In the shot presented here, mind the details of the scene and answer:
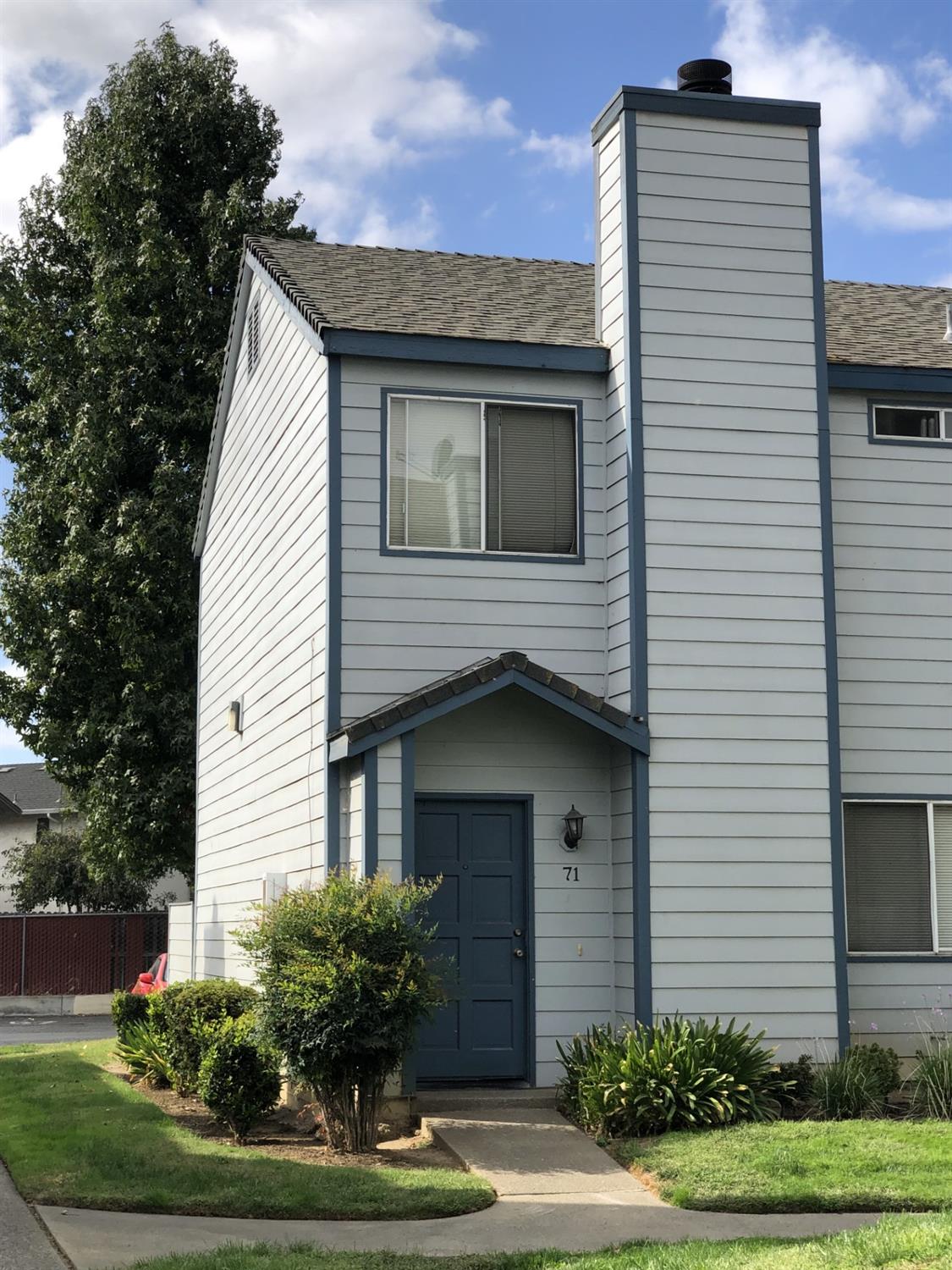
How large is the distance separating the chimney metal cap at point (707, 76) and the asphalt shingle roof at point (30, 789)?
33846 mm

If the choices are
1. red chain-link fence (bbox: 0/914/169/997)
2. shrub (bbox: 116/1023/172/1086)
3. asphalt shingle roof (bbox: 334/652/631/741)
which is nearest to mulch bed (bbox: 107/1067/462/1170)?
shrub (bbox: 116/1023/172/1086)

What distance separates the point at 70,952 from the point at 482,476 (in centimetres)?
2130

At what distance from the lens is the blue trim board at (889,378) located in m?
13.3

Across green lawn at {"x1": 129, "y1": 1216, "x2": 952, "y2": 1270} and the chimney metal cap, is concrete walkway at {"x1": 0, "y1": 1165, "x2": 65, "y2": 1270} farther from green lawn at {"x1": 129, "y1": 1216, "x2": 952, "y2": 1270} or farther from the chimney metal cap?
the chimney metal cap

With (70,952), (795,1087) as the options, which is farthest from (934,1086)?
(70,952)

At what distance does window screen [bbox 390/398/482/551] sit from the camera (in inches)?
489

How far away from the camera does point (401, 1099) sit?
10.8 metres

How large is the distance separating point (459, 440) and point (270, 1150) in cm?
597

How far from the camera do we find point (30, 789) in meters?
46.9

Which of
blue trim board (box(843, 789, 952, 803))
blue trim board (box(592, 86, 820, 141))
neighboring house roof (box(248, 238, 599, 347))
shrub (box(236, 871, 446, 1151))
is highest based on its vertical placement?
blue trim board (box(592, 86, 820, 141))

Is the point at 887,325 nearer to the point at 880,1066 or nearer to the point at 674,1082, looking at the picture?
the point at 880,1066

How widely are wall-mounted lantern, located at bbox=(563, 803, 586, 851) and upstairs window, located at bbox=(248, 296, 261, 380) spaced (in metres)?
6.73

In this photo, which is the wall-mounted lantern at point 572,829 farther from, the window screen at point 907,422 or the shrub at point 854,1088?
the window screen at point 907,422

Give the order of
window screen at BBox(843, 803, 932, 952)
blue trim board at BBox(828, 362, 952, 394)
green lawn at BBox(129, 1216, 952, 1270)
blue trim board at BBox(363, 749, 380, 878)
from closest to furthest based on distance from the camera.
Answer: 1. green lawn at BBox(129, 1216, 952, 1270)
2. blue trim board at BBox(363, 749, 380, 878)
3. window screen at BBox(843, 803, 932, 952)
4. blue trim board at BBox(828, 362, 952, 394)
